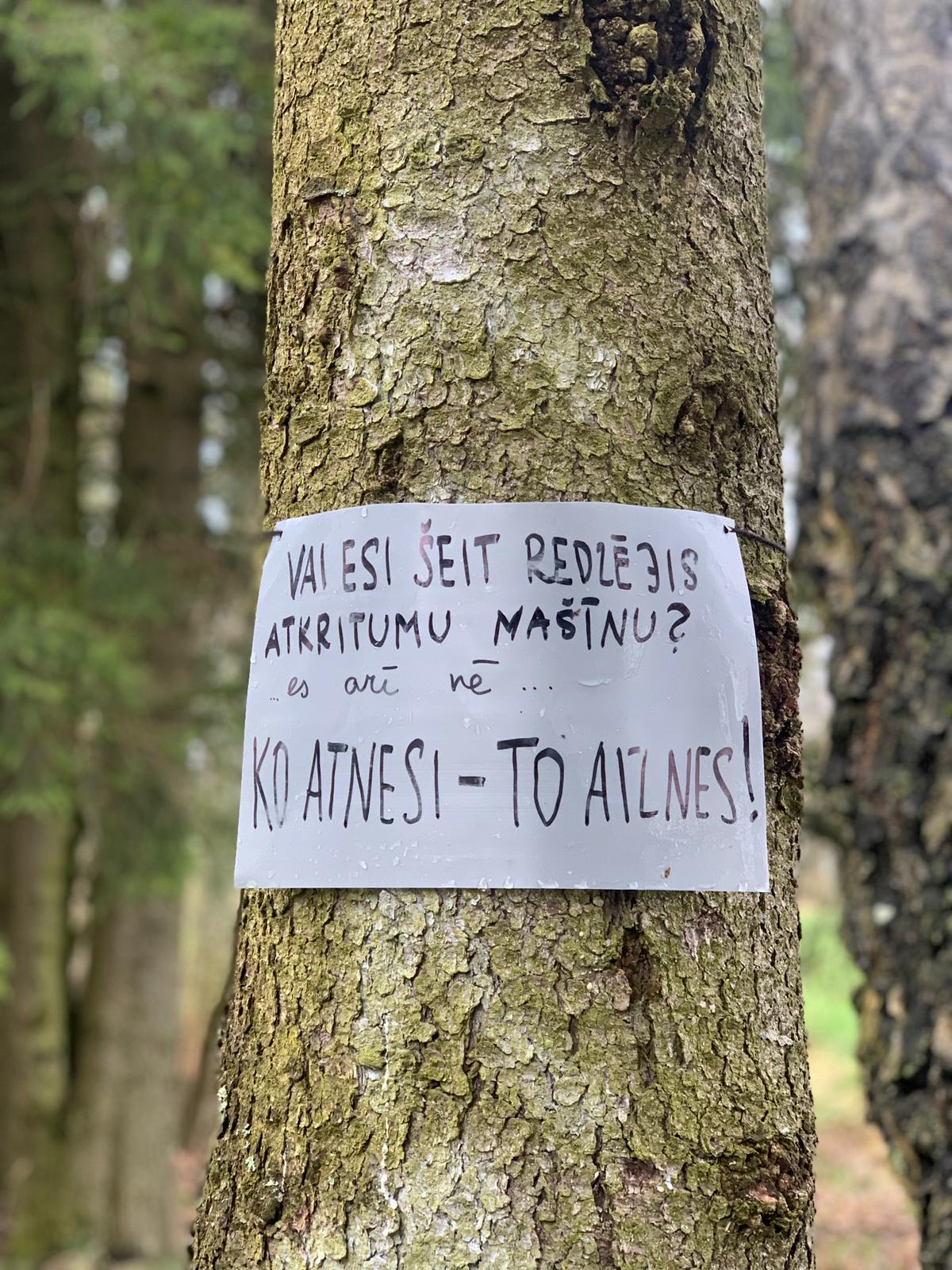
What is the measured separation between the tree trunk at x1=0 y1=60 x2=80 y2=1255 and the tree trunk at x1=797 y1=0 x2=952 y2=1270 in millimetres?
4247

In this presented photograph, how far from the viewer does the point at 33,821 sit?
659cm

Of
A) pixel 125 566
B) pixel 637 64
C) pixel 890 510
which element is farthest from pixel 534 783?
pixel 125 566

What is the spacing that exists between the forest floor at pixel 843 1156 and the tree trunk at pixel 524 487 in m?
3.29

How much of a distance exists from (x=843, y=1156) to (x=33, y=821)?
8.66m

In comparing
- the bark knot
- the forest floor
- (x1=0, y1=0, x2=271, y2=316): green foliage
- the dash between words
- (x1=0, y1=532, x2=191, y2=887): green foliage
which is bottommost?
the forest floor

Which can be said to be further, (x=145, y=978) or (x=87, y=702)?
(x=145, y=978)

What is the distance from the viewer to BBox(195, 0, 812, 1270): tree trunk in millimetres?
921

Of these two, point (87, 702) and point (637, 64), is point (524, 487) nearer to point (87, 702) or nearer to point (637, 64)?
point (637, 64)

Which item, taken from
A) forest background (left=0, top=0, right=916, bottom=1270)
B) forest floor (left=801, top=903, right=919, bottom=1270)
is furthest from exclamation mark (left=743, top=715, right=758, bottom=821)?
forest background (left=0, top=0, right=916, bottom=1270)

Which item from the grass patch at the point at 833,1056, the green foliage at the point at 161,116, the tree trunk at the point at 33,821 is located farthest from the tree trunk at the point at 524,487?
the grass patch at the point at 833,1056

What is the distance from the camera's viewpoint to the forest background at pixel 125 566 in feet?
15.2

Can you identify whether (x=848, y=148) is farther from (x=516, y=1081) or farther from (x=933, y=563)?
(x=516, y=1081)

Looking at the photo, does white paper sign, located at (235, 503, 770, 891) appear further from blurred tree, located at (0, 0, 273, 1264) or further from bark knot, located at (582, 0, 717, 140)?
blurred tree, located at (0, 0, 273, 1264)

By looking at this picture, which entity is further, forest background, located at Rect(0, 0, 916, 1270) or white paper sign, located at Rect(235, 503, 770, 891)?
forest background, located at Rect(0, 0, 916, 1270)
